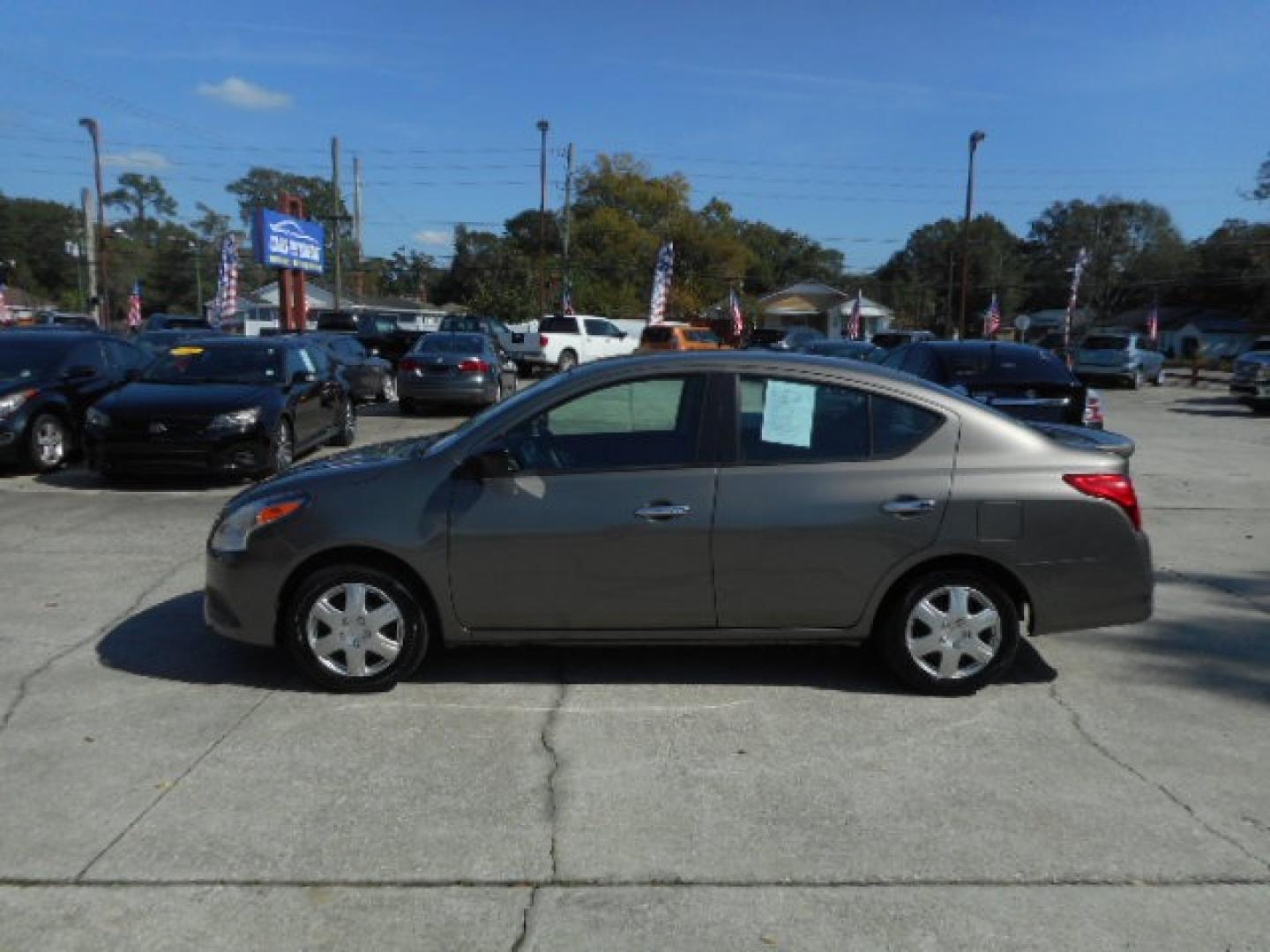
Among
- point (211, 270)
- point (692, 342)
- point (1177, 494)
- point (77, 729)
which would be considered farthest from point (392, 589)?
point (211, 270)

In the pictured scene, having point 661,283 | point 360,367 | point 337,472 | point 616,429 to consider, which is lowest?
point 337,472

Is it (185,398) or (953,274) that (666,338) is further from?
(953,274)

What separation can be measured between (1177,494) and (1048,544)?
7.28 m

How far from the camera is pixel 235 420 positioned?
9969 millimetres

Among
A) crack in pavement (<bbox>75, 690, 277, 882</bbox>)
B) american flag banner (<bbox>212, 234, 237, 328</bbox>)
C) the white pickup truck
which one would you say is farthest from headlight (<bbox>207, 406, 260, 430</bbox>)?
american flag banner (<bbox>212, 234, 237, 328</bbox>)

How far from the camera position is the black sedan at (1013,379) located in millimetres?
9664

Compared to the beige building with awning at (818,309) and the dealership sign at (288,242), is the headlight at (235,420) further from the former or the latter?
the beige building with awning at (818,309)

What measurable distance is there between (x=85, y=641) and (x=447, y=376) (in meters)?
12.4

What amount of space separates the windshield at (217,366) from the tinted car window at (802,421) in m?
7.95

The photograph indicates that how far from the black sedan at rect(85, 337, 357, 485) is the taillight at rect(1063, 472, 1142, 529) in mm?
7950

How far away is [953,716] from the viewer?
14.8ft

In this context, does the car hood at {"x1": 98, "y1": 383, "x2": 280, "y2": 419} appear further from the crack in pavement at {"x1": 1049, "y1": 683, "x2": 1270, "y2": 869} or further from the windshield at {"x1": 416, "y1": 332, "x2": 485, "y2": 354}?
the crack in pavement at {"x1": 1049, "y1": 683, "x2": 1270, "y2": 869}

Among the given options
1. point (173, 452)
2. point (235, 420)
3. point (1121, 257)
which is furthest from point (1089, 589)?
point (1121, 257)

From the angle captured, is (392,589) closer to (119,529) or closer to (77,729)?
(77,729)
